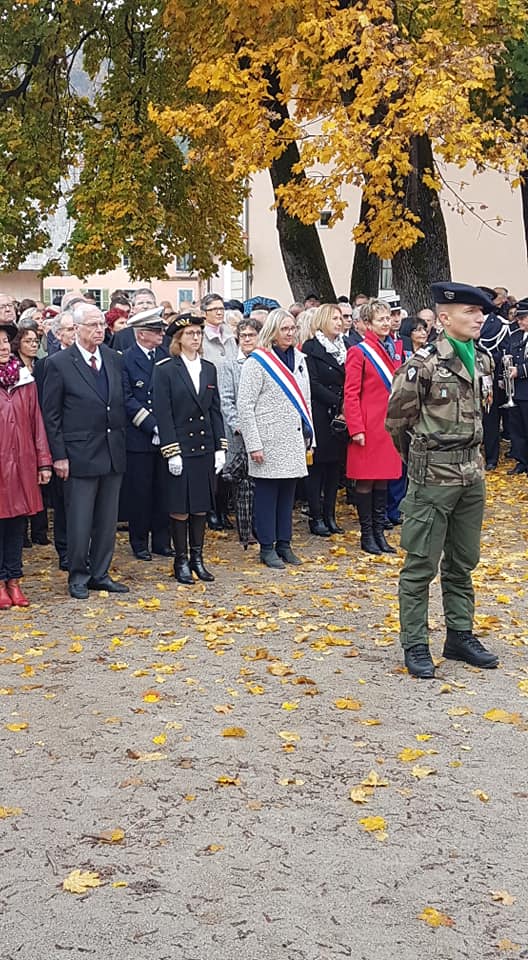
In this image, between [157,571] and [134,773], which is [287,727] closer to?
[134,773]

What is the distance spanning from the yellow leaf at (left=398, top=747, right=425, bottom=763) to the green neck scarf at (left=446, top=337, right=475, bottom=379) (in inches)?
86.1

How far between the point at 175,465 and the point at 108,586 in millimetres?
1032

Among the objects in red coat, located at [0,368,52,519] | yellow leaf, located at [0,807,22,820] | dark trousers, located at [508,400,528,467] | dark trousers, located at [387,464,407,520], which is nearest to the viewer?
yellow leaf, located at [0,807,22,820]

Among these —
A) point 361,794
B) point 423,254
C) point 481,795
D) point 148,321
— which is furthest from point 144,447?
point 423,254

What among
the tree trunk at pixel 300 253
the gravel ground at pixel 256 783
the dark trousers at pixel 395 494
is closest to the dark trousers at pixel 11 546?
the gravel ground at pixel 256 783

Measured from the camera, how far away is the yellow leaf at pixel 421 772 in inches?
218

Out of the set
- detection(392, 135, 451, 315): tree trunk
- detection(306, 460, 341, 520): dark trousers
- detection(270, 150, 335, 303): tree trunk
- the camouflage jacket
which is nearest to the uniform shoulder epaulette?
the camouflage jacket

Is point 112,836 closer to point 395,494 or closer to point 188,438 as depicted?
point 188,438

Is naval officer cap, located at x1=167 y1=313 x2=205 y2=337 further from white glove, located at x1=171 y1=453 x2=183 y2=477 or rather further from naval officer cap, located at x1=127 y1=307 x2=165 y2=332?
white glove, located at x1=171 y1=453 x2=183 y2=477

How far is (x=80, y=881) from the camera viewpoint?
14.9 feet

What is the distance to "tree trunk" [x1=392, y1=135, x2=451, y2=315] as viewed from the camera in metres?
16.4

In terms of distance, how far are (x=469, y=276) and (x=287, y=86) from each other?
18.9 meters

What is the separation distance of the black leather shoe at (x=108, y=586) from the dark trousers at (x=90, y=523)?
4 centimetres

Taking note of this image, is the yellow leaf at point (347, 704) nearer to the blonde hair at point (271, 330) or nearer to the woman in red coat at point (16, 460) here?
the woman in red coat at point (16, 460)
